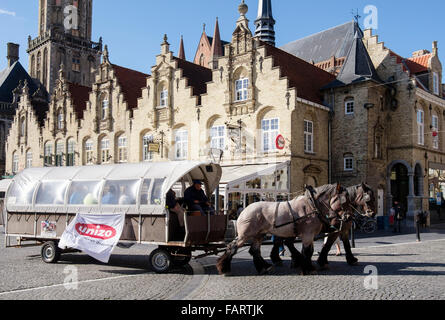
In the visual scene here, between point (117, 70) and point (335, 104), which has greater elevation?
point (117, 70)

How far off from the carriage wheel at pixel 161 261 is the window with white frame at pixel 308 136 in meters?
16.8

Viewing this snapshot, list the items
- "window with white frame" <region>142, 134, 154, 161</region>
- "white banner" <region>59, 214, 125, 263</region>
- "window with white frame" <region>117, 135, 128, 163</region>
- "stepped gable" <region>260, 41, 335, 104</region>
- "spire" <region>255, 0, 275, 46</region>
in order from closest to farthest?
"white banner" <region>59, 214, 125, 263</region>, "stepped gable" <region>260, 41, 335, 104</region>, "window with white frame" <region>142, 134, 154, 161</region>, "window with white frame" <region>117, 135, 128, 163</region>, "spire" <region>255, 0, 275, 46</region>

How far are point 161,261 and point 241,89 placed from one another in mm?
17823

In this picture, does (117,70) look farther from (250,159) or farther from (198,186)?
(198,186)

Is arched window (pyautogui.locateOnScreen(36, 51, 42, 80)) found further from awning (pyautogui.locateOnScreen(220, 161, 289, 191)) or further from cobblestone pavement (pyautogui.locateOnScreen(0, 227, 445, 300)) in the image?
cobblestone pavement (pyautogui.locateOnScreen(0, 227, 445, 300))

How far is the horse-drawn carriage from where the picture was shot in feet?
33.0

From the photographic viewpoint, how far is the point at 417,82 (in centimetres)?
2859

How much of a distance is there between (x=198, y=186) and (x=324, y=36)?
37.0 m

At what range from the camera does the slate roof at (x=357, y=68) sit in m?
26.8

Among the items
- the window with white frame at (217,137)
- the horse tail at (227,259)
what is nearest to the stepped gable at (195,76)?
the window with white frame at (217,137)

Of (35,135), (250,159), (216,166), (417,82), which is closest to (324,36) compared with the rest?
(417,82)

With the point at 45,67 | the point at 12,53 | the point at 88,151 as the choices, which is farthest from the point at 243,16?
the point at 12,53

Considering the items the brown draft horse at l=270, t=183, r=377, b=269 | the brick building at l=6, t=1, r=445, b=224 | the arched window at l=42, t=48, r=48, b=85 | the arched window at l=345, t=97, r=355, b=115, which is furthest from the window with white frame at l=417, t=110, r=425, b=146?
the arched window at l=42, t=48, r=48, b=85

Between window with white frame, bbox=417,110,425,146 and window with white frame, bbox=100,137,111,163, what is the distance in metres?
21.6
